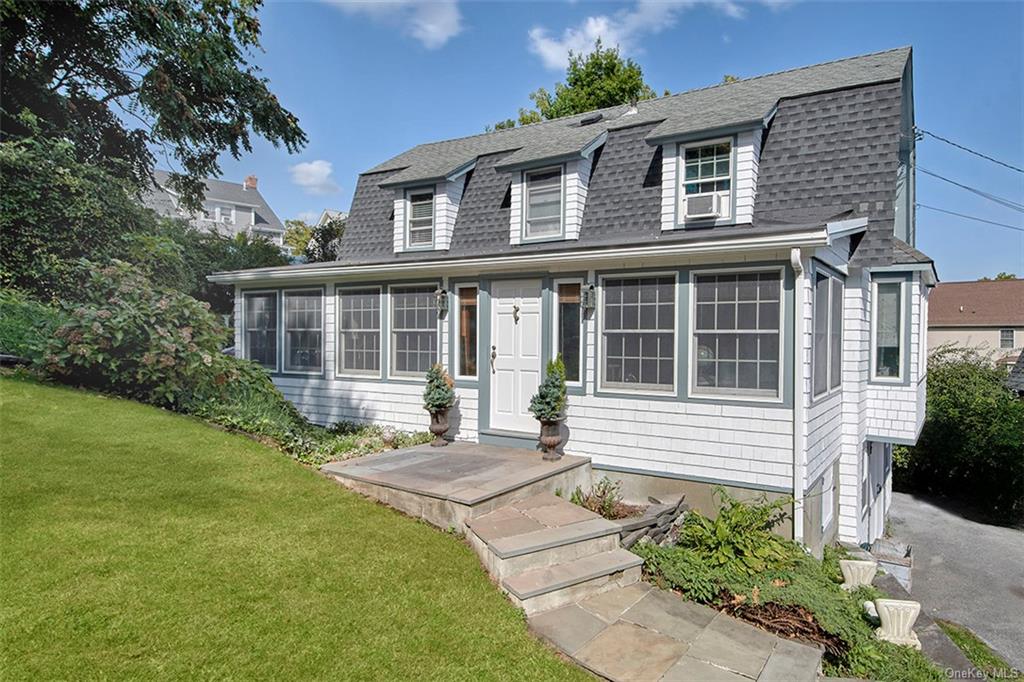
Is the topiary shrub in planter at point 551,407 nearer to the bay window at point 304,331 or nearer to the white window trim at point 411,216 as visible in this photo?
the white window trim at point 411,216

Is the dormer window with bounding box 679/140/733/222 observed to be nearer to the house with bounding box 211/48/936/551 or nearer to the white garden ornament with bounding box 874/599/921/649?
the house with bounding box 211/48/936/551

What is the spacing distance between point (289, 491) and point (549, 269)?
427 cm

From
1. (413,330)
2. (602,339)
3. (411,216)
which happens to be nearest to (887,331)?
(602,339)

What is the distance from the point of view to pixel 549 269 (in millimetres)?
7898

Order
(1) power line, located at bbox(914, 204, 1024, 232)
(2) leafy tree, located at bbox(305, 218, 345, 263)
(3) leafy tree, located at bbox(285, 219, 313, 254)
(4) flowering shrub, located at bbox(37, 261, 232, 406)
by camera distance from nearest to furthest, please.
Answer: (4) flowering shrub, located at bbox(37, 261, 232, 406) → (1) power line, located at bbox(914, 204, 1024, 232) → (2) leafy tree, located at bbox(305, 218, 345, 263) → (3) leafy tree, located at bbox(285, 219, 313, 254)

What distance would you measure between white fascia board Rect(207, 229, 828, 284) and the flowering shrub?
6.19 feet

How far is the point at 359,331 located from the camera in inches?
394

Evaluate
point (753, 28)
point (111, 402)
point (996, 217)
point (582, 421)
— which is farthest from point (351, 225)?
point (996, 217)

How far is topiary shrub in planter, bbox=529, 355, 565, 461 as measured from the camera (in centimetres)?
732

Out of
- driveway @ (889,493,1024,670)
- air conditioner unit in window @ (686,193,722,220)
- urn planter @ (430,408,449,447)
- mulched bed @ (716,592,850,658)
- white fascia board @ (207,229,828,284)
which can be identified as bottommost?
driveway @ (889,493,1024,670)

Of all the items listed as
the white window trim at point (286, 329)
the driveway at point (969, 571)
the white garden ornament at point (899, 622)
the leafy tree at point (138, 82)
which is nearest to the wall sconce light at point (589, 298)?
the white garden ornament at point (899, 622)

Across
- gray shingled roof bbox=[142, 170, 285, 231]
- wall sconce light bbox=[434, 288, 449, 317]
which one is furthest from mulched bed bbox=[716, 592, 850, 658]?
gray shingled roof bbox=[142, 170, 285, 231]

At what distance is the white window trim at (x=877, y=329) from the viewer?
883cm

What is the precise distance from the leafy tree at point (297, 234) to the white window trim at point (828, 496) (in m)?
35.3
